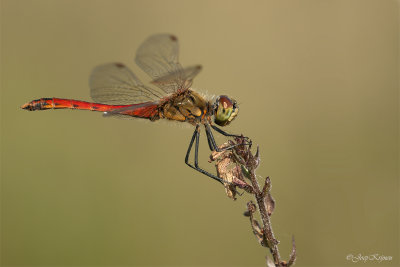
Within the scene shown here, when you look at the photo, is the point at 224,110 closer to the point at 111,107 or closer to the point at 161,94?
the point at 161,94

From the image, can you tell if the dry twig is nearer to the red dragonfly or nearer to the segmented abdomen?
the red dragonfly

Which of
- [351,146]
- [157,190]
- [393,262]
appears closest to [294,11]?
[351,146]

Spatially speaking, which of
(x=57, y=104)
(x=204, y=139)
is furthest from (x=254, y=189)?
(x=204, y=139)

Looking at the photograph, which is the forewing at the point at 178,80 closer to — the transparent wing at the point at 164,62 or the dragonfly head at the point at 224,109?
the transparent wing at the point at 164,62

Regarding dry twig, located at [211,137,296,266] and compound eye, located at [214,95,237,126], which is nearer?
dry twig, located at [211,137,296,266]

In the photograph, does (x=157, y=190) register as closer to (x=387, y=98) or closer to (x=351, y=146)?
(x=351, y=146)

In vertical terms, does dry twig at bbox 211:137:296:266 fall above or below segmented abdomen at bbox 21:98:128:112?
below

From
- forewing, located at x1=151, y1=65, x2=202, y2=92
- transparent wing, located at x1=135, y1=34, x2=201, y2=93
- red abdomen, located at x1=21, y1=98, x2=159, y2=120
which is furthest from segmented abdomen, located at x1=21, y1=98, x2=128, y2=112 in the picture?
forewing, located at x1=151, y1=65, x2=202, y2=92
